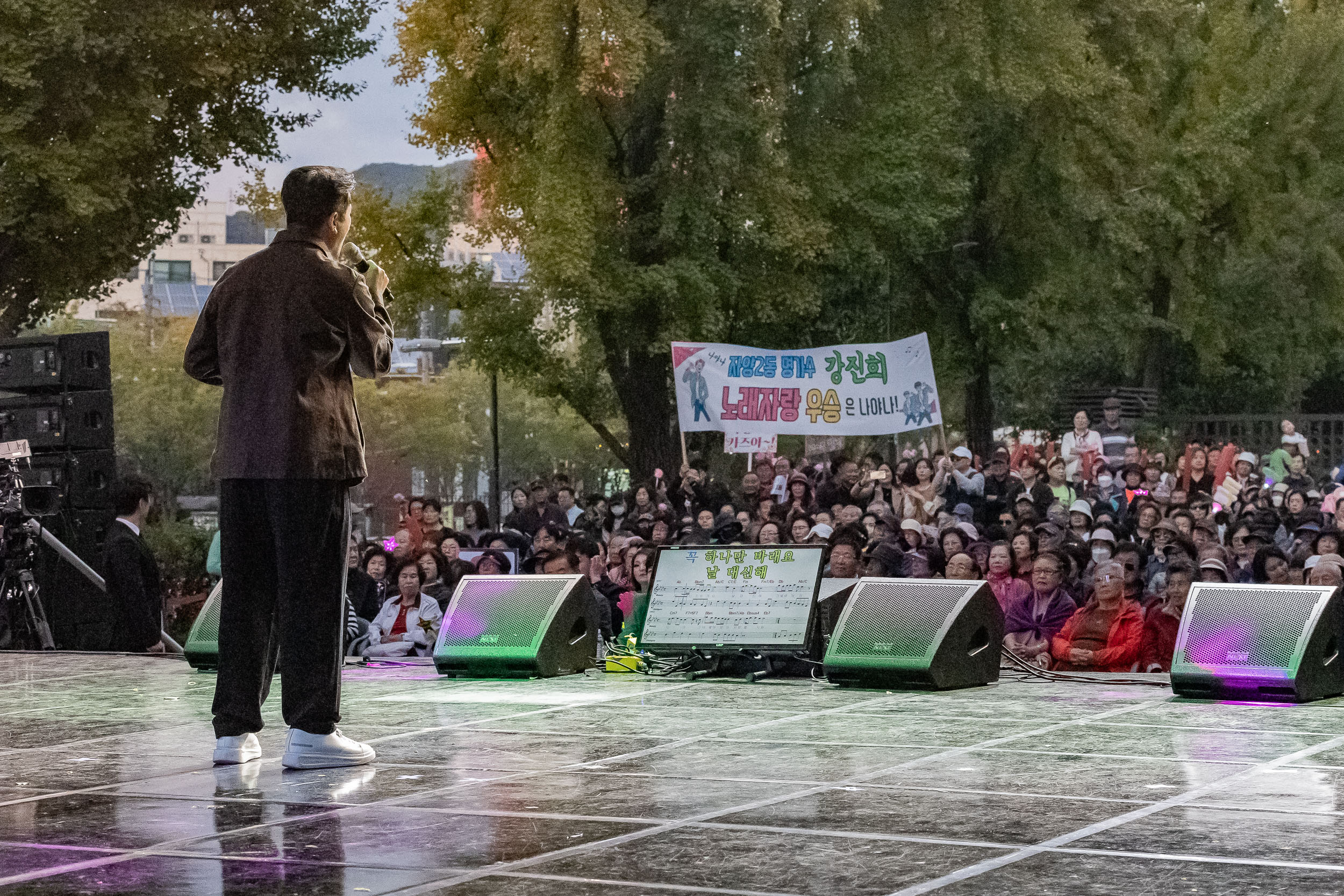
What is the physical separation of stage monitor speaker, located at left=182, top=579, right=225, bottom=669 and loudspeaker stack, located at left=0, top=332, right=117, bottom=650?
10.8 feet

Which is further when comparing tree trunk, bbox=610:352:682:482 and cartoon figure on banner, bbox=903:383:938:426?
tree trunk, bbox=610:352:682:482

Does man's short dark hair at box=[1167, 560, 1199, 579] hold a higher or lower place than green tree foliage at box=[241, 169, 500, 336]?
lower

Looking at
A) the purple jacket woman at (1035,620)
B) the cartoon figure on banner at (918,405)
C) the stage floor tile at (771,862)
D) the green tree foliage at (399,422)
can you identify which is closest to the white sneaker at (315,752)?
the stage floor tile at (771,862)

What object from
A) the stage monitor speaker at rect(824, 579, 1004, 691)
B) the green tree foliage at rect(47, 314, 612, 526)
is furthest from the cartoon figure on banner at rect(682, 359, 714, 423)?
the green tree foliage at rect(47, 314, 612, 526)

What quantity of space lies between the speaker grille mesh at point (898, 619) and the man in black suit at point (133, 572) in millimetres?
4628

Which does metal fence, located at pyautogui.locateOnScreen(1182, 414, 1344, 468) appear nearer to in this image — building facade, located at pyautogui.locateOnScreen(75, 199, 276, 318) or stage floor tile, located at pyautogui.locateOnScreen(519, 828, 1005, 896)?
stage floor tile, located at pyautogui.locateOnScreen(519, 828, 1005, 896)

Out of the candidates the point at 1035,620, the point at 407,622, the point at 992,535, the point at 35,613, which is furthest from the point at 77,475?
the point at 992,535

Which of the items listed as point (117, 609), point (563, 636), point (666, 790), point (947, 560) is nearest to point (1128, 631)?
point (947, 560)

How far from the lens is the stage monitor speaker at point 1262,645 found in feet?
22.3

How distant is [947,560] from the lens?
10750mm

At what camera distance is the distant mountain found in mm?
29188

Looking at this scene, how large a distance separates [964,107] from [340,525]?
77.1 ft

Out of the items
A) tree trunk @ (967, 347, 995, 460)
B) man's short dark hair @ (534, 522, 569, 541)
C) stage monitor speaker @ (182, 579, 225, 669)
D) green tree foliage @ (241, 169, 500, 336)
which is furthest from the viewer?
tree trunk @ (967, 347, 995, 460)

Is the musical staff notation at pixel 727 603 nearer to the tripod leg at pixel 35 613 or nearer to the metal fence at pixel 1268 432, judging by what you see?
the tripod leg at pixel 35 613
